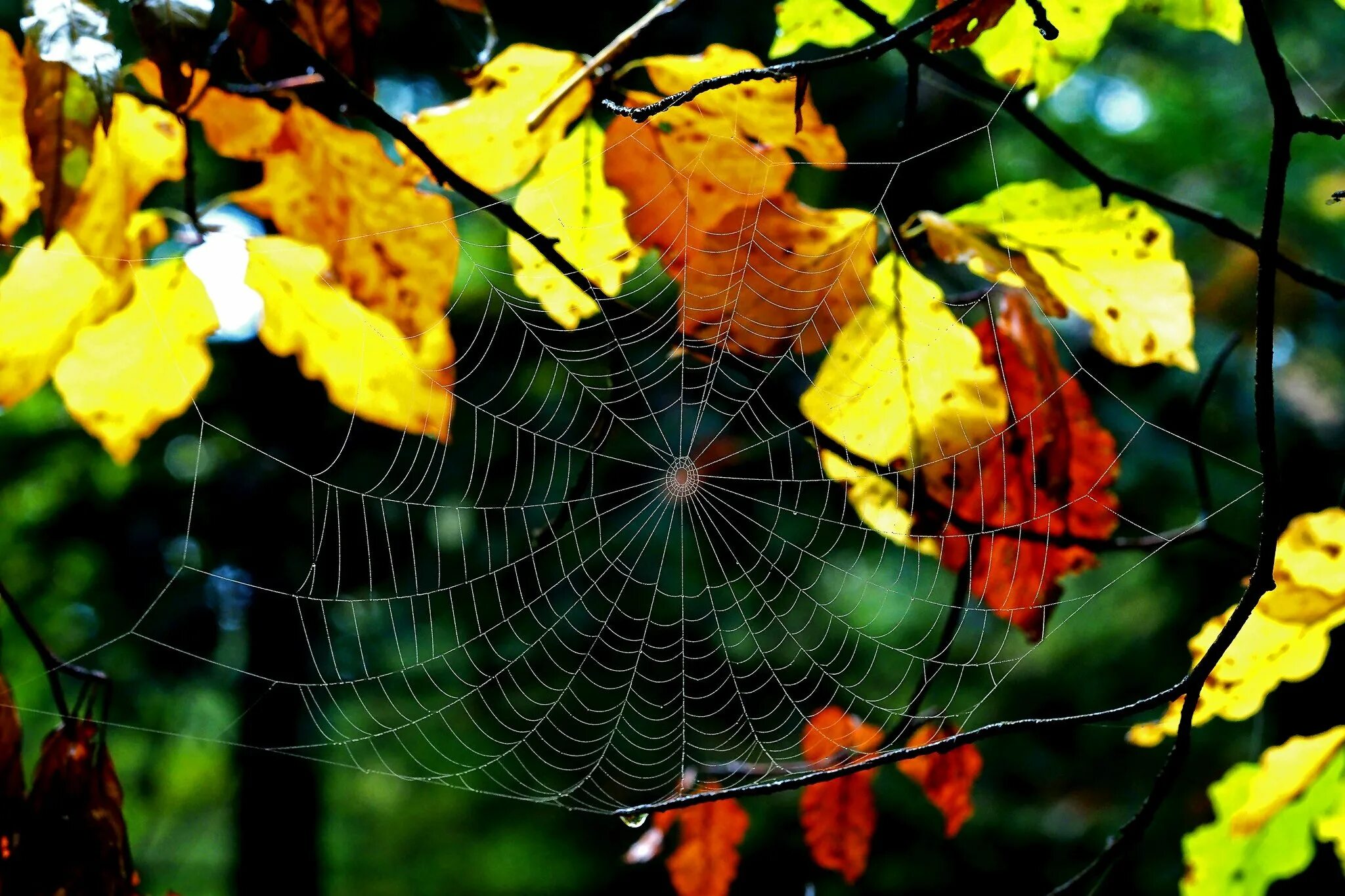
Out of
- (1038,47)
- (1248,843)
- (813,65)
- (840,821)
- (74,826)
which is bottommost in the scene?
(74,826)

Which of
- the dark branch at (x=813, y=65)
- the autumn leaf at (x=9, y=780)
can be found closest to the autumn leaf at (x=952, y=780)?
the dark branch at (x=813, y=65)

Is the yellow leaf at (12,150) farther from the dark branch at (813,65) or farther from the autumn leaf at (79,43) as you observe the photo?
the dark branch at (813,65)

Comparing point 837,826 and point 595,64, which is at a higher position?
point 595,64

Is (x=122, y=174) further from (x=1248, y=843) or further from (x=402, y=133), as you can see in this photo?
(x=1248, y=843)

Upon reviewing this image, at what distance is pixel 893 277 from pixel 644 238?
412 millimetres

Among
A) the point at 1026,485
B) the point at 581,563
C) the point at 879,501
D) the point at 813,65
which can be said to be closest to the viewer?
the point at 813,65

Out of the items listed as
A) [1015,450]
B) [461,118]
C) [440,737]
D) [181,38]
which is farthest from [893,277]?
[440,737]

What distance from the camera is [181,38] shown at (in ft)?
3.72

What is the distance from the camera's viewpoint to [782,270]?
5.33ft

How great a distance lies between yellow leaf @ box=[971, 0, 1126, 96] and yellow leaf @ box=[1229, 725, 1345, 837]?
1.06 m

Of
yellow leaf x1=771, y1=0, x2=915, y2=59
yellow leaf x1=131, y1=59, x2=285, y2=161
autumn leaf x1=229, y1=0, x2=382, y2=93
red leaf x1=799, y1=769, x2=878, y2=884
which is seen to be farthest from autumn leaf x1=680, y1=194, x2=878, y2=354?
red leaf x1=799, y1=769, x2=878, y2=884

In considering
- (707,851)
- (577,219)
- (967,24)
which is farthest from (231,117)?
(707,851)

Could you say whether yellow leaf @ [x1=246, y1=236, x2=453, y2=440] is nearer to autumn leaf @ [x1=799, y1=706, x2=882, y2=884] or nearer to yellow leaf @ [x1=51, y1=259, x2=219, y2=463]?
yellow leaf @ [x1=51, y1=259, x2=219, y2=463]

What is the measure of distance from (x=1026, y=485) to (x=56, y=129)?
146 cm
